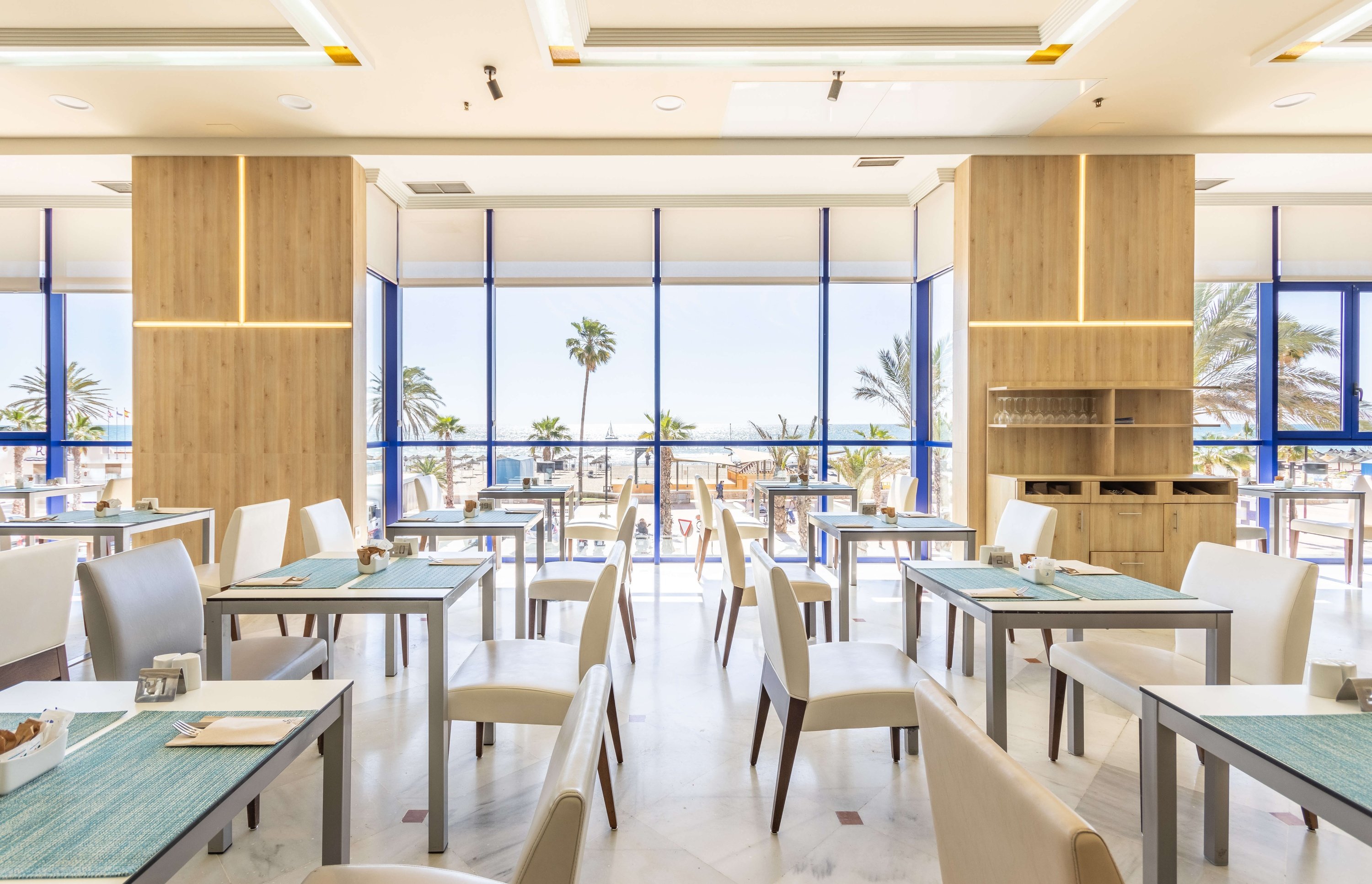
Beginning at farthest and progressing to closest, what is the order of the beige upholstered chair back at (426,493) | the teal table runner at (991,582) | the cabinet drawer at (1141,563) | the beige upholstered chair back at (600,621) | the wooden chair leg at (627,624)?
the beige upholstered chair back at (426,493) < the cabinet drawer at (1141,563) < the wooden chair leg at (627,624) < the teal table runner at (991,582) < the beige upholstered chair back at (600,621)

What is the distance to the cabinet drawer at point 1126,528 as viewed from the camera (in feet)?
16.3

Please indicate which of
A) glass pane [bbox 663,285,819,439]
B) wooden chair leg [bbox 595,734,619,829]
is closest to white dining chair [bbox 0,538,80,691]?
wooden chair leg [bbox 595,734,619,829]

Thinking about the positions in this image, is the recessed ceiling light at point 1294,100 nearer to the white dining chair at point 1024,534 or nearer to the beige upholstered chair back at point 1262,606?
the white dining chair at point 1024,534

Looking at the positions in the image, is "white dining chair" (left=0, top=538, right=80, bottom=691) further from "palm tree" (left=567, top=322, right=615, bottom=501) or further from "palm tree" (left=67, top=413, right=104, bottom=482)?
"palm tree" (left=67, top=413, right=104, bottom=482)

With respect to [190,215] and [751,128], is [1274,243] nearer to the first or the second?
[751,128]

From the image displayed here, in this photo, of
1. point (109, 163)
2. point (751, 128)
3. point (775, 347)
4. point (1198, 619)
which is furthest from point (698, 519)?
point (109, 163)

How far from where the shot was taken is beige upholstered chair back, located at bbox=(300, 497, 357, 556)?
11.3 ft

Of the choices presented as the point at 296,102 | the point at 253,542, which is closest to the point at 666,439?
the point at 253,542

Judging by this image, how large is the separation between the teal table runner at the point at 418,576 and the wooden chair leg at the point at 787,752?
4.13 ft

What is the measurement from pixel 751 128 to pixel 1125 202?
2961mm

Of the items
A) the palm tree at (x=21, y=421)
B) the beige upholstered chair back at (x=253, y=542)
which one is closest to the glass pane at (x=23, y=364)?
the palm tree at (x=21, y=421)

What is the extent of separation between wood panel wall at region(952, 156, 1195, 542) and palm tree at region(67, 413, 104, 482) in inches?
308

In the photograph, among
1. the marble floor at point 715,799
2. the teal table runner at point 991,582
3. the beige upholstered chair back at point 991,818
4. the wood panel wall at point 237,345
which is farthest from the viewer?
the wood panel wall at point 237,345

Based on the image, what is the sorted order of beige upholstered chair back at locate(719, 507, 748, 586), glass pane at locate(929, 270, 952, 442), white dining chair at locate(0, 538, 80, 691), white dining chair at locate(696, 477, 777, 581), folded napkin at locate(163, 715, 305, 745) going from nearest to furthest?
folded napkin at locate(163, 715, 305, 745), white dining chair at locate(0, 538, 80, 691), beige upholstered chair back at locate(719, 507, 748, 586), white dining chair at locate(696, 477, 777, 581), glass pane at locate(929, 270, 952, 442)
